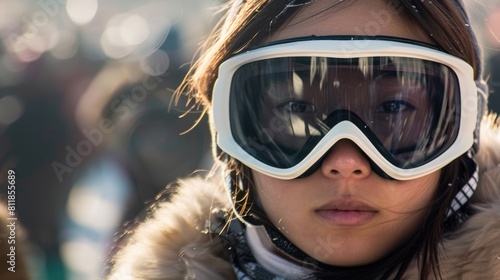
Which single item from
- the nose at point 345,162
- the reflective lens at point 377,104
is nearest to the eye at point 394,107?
the reflective lens at point 377,104

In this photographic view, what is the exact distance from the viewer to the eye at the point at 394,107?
5.32ft

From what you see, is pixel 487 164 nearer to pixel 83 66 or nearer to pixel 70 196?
pixel 70 196

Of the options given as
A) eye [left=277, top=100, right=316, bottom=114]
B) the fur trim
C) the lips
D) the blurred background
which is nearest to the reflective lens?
eye [left=277, top=100, right=316, bottom=114]

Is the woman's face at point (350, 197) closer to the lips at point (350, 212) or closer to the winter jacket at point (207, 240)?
the lips at point (350, 212)

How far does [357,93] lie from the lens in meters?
1.63

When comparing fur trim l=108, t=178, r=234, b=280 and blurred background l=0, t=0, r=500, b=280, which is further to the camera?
blurred background l=0, t=0, r=500, b=280

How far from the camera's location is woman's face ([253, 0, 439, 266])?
5.19ft

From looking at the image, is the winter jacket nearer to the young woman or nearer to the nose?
the young woman

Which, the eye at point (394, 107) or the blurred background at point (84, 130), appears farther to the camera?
the blurred background at point (84, 130)

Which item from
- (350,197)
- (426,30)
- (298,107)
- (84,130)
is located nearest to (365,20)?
(426,30)

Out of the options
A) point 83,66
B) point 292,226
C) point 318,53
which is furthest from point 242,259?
point 83,66

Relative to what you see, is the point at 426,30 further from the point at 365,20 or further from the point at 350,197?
the point at 350,197

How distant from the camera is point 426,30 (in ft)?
5.44

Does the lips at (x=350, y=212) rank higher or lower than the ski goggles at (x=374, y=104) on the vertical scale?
lower
